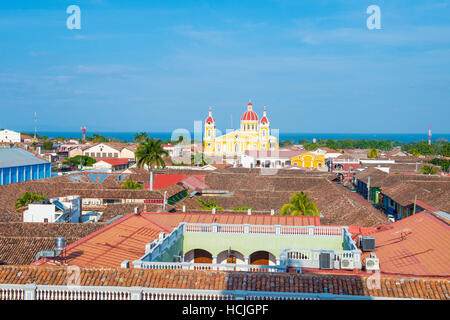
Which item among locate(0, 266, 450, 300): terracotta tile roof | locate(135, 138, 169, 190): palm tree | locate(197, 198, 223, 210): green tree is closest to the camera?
locate(0, 266, 450, 300): terracotta tile roof

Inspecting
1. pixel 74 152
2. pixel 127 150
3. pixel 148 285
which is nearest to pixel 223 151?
pixel 127 150

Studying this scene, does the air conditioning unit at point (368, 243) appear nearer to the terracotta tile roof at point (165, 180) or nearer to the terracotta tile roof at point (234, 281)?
the terracotta tile roof at point (234, 281)

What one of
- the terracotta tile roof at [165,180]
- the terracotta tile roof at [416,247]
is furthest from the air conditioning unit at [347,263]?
the terracotta tile roof at [165,180]

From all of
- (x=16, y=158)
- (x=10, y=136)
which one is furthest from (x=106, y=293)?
(x=10, y=136)

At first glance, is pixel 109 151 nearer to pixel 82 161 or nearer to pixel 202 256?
pixel 82 161

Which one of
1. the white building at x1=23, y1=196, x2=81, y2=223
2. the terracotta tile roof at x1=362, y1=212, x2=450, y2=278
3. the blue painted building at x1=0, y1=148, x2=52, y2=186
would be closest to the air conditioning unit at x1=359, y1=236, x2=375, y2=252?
the terracotta tile roof at x1=362, y1=212, x2=450, y2=278

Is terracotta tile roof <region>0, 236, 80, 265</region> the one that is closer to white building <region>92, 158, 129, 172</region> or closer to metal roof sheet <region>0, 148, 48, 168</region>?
metal roof sheet <region>0, 148, 48, 168</region>
